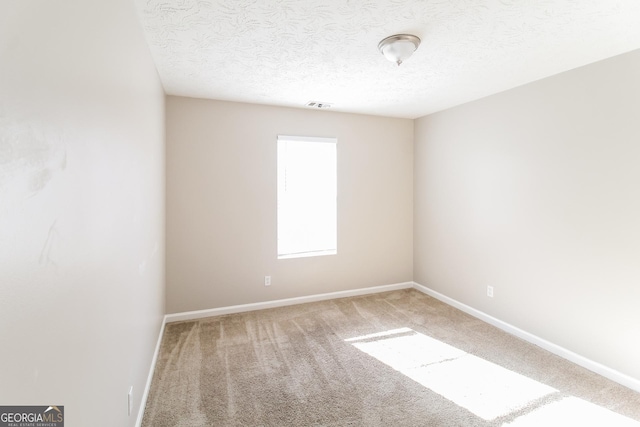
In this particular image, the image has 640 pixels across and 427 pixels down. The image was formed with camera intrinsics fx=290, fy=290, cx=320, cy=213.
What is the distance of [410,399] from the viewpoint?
6.93ft

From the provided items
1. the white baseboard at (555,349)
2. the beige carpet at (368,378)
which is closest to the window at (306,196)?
the beige carpet at (368,378)

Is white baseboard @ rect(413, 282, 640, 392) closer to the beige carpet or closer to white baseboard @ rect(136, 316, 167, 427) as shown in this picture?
the beige carpet

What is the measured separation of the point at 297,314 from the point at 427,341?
4.95 ft

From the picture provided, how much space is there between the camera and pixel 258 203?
12.1 feet

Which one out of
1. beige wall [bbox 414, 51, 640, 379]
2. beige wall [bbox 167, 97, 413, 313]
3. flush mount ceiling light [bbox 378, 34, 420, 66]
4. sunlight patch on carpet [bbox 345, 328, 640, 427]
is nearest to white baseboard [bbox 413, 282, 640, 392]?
beige wall [bbox 414, 51, 640, 379]

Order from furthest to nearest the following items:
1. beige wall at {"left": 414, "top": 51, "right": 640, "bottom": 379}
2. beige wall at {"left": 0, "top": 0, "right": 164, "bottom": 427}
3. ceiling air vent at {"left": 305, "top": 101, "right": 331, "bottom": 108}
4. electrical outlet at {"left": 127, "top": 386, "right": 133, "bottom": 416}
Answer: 1. ceiling air vent at {"left": 305, "top": 101, "right": 331, "bottom": 108}
2. beige wall at {"left": 414, "top": 51, "right": 640, "bottom": 379}
3. electrical outlet at {"left": 127, "top": 386, "right": 133, "bottom": 416}
4. beige wall at {"left": 0, "top": 0, "right": 164, "bottom": 427}

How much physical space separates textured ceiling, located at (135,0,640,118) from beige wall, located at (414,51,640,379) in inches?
12.5

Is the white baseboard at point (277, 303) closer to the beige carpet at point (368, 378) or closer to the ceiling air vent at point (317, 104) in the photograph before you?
the beige carpet at point (368, 378)

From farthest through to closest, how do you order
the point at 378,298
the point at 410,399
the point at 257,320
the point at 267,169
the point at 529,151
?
1. the point at 378,298
2. the point at 267,169
3. the point at 257,320
4. the point at 529,151
5. the point at 410,399

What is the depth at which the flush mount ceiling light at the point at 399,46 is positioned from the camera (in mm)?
2006

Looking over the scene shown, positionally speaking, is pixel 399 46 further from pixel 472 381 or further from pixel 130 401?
pixel 130 401

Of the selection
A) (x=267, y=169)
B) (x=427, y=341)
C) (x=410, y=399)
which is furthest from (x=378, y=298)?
(x=267, y=169)

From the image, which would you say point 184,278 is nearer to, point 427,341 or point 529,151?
point 427,341

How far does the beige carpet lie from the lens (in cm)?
196
